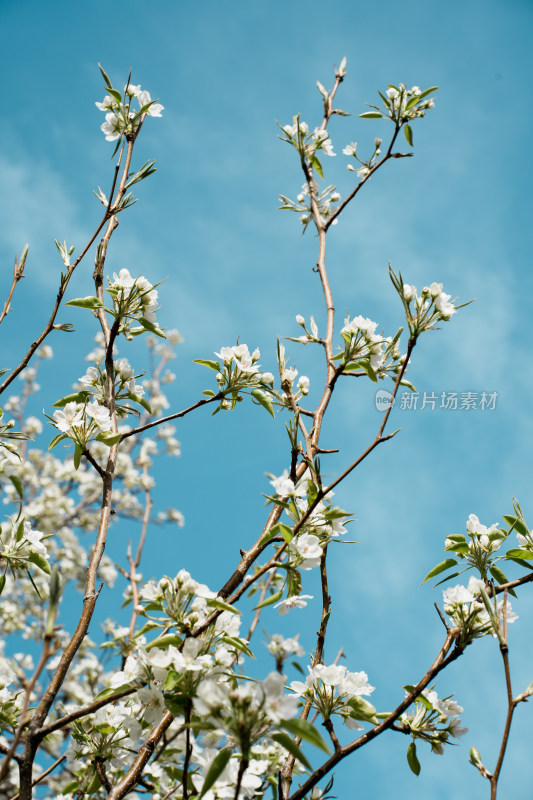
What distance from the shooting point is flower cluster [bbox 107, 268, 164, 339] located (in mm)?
1951

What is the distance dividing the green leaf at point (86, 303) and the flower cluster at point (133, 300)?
60mm

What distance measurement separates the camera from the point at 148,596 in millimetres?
1379

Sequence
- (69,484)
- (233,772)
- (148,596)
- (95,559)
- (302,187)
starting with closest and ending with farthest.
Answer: (233,772) → (148,596) → (95,559) → (302,187) → (69,484)

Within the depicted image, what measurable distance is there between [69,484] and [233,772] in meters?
7.92

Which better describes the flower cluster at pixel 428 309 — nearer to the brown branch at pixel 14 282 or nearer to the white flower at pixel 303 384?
the white flower at pixel 303 384

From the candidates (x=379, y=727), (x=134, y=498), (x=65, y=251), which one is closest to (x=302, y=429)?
(x=379, y=727)

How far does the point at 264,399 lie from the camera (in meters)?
1.97

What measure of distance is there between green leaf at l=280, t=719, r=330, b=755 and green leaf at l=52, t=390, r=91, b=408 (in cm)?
128

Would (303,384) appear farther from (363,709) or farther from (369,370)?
(363,709)

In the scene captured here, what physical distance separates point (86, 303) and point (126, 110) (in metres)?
0.89

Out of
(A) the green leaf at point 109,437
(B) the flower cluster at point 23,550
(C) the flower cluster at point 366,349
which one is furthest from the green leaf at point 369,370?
(B) the flower cluster at point 23,550

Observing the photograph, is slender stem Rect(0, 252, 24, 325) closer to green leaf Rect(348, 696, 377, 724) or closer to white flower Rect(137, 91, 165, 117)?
white flower Rect(137, 91, 165, 117)

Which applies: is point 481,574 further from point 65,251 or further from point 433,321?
point 65,251

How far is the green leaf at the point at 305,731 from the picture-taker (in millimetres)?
956
